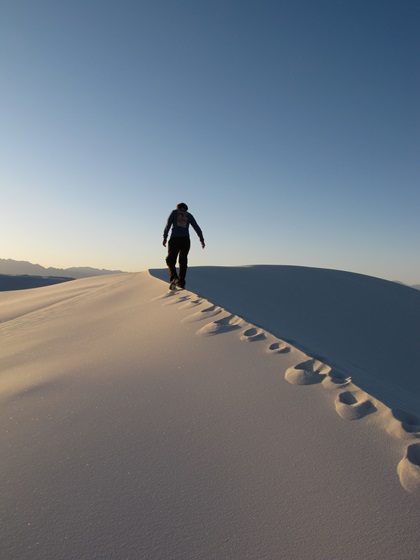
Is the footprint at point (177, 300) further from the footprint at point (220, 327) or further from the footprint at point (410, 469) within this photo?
the footprint at point (410, 469)

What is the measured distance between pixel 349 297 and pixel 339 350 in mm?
3424

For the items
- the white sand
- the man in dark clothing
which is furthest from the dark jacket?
the white sand

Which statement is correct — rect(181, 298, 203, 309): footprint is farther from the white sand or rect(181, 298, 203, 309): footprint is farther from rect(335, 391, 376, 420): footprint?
rect(335, 391, 376, 420): footprint

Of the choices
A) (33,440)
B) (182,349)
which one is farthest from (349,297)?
(33,440)

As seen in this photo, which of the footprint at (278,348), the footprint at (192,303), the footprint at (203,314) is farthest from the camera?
the footprint at (192,303)

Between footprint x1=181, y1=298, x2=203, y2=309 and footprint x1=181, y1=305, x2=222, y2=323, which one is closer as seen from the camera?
footprint x1=181, y1=305, x2=222, y2=323

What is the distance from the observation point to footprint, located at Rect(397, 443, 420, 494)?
1073 millimetres

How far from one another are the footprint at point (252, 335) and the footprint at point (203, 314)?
24.9 inches

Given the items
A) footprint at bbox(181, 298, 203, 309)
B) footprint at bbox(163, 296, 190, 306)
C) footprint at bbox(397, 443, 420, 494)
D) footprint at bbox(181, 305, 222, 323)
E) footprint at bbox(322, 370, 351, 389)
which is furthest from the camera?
footprint at bbox(163, 296, 190, 306)

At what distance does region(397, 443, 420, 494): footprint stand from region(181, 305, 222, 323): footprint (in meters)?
2.17

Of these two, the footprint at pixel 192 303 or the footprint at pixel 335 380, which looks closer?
the footprint at pixel 335 380

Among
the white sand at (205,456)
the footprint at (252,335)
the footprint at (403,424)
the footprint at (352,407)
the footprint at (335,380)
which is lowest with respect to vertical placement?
the white sand at (205,456)

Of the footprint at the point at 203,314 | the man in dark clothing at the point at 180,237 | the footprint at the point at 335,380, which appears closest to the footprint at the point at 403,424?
the footprint at the point at 335,380

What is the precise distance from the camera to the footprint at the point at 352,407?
1.46 m
